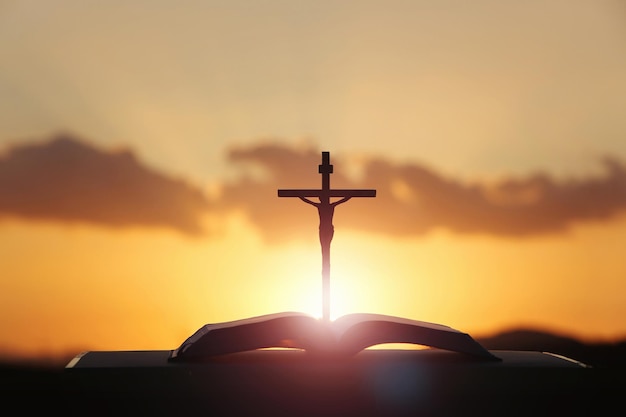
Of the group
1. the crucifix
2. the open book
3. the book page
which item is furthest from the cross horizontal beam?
the open book

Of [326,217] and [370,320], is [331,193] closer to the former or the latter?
[326,217]

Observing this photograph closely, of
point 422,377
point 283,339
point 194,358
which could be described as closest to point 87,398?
point 194,358

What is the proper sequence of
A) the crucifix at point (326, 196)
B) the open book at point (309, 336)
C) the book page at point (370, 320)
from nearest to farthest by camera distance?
the open book at point (309, 336) < the book page at point (370, 320) < the crucifix at point (326, 196)

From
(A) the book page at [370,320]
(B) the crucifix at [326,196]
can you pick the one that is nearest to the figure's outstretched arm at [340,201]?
(B) the crucifix at [326,196]

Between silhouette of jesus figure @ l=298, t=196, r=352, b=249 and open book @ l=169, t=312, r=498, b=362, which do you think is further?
silhouette of jesus figure @ l=298, t=196, r=352, b=249

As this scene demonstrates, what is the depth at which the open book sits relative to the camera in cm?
1273

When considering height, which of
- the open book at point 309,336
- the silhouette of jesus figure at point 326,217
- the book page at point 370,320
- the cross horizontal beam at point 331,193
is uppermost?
the cross horizontal beam at point 331,193

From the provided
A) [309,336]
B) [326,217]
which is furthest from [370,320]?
[326,217]

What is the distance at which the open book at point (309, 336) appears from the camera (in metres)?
12.7

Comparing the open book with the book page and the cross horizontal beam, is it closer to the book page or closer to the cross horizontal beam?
the book page

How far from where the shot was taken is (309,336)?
12.9 metres

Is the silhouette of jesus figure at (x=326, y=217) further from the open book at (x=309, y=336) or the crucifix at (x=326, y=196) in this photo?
the open book at (x=309, y=336)

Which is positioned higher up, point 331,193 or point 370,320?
point 331,193

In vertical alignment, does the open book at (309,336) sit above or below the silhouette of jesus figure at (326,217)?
below
